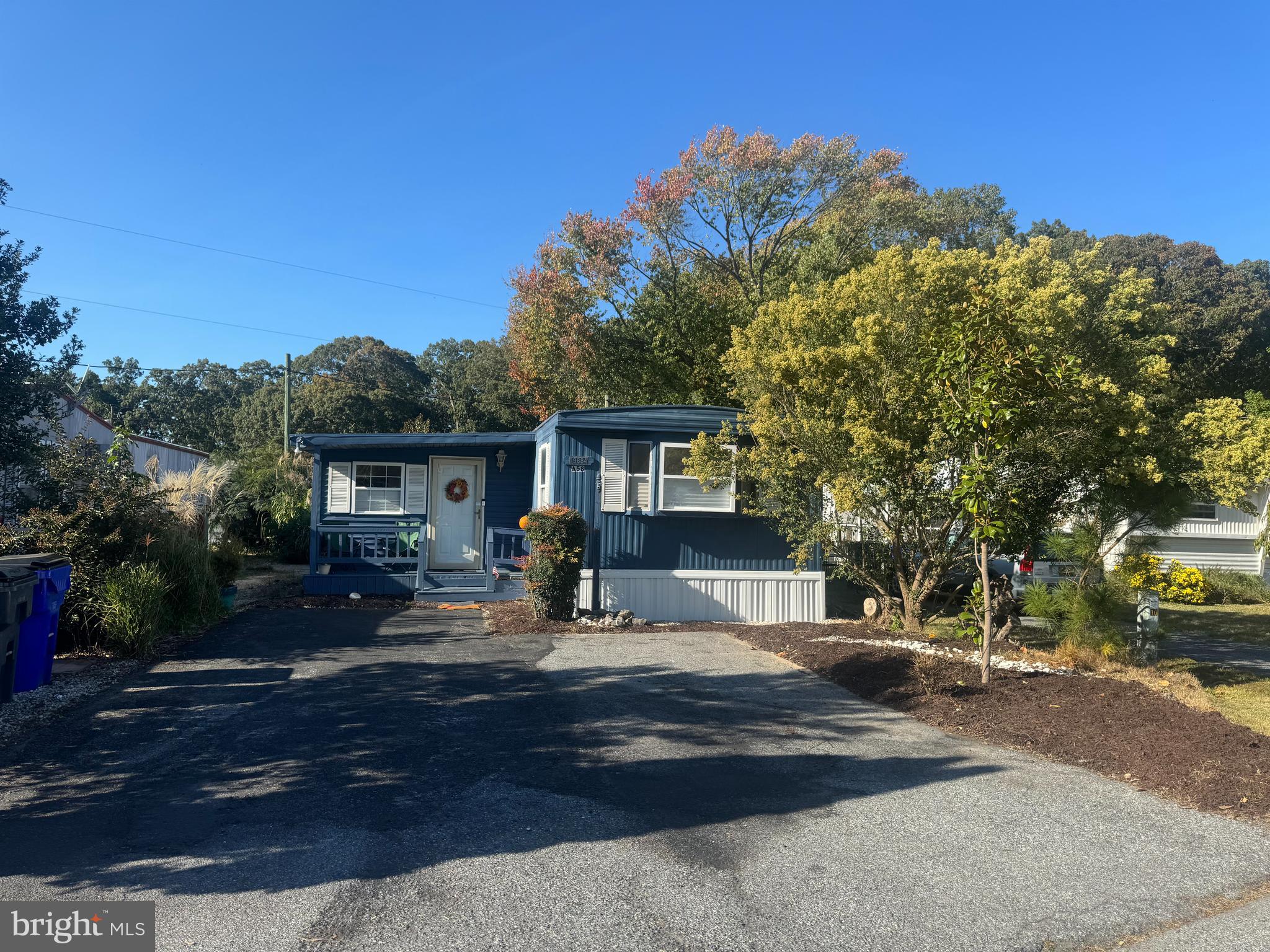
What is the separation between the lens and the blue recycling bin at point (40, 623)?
658 centimetres

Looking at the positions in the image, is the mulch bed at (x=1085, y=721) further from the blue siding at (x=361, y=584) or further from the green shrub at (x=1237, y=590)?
the green shrub at (x=1237, y=590)

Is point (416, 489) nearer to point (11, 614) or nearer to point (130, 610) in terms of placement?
point (130, 610)

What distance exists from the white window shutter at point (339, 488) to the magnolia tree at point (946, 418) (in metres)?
6.72

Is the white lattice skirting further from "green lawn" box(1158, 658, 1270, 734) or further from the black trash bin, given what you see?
the black trash bin

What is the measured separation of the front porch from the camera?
43.6 feet

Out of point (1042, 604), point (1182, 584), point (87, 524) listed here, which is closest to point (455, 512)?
point (87, 524)

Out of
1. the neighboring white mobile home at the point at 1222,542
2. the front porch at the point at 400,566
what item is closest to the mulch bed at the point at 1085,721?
the front porch at the point at 400,566

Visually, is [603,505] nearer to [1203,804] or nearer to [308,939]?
[1203,804]

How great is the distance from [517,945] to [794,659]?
6.41 metres

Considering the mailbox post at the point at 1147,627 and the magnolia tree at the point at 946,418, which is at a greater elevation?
the magnolia tree at the point at 946,418

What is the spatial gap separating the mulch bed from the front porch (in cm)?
560

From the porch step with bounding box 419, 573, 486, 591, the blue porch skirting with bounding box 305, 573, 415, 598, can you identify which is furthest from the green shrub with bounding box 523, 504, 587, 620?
the blue porch skirting with bounding box 305, 573, 415, 598

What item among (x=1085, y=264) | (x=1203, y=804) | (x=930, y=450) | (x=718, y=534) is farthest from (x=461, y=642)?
(x=1085, y=264)

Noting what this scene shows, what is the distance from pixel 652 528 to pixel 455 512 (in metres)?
4.58
